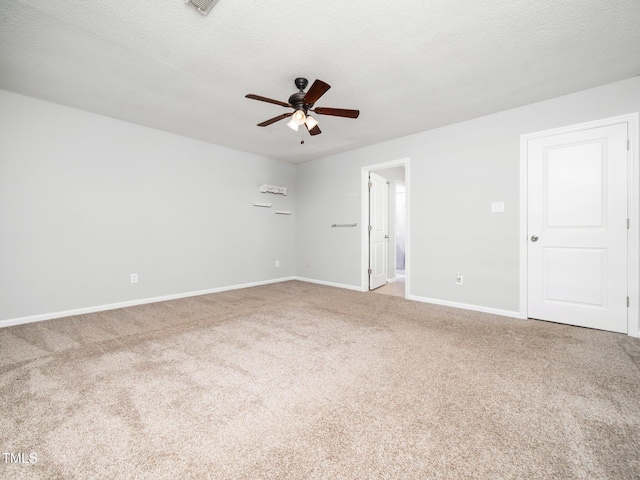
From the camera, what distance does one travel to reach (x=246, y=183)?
5.04 metres

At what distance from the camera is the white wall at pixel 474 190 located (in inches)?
115

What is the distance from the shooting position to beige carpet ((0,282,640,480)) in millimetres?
1138

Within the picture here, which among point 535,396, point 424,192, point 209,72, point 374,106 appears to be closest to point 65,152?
point 209,72

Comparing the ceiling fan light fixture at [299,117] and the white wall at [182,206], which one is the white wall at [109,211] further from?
the ceiling fan light fixture at [299,117]

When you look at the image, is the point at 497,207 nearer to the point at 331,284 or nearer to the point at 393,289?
the point at 393,289

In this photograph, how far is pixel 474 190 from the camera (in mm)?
3484

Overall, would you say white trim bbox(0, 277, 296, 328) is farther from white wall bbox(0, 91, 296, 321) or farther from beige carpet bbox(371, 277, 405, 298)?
beige carpet bbox(371, 277, 405, 298)

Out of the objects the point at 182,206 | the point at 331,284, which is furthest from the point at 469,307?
the point at 182,206

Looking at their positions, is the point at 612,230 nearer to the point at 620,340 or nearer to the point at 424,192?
the point at 620,340

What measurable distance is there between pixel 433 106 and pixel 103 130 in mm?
4175

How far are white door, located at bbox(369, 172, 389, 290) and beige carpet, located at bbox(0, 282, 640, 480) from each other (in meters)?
2.14

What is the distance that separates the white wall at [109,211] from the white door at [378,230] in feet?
7.42

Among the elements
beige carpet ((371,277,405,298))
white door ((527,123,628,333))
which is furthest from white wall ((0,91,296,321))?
white door ((527,123,628,333))

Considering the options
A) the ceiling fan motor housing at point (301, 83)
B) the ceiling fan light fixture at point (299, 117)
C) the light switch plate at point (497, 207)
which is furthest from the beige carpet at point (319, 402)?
the ceiling fan motor housing at point (301, 83)
